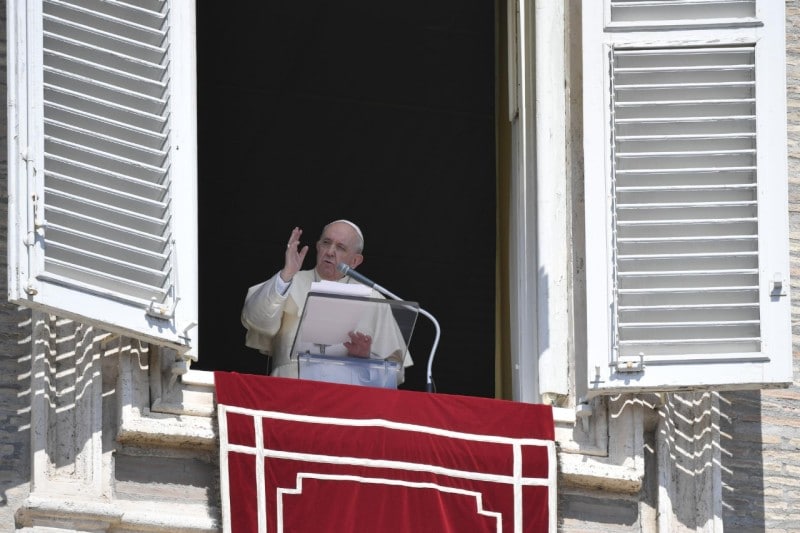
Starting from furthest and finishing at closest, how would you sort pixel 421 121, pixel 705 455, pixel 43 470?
pixel 421 121 → pixel 705 455 → pixel 43 470

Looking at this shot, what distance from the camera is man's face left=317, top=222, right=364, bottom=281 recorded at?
10.4 m

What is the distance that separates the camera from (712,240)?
29.7 feet

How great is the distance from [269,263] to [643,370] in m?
4.42

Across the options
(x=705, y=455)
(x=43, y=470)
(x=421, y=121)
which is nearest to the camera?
Answer: (x=43, y=470)

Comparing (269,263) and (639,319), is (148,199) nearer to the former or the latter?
(639,319)

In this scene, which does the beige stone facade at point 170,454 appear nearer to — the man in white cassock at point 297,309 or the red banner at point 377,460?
the red banner at point 377,460

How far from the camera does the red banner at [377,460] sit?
8680 mm

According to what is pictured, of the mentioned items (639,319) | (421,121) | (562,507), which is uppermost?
(421,121)

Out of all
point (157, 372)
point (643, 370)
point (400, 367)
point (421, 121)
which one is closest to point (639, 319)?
point (643, 370)

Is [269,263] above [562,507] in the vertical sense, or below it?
above

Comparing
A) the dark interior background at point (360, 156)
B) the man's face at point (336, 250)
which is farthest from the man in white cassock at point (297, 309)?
the dark interior background at point (360, 156)

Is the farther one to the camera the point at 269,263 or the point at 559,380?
the point at 269,263

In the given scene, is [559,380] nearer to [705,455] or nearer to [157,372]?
[705,455]

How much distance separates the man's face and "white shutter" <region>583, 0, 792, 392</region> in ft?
5.40
